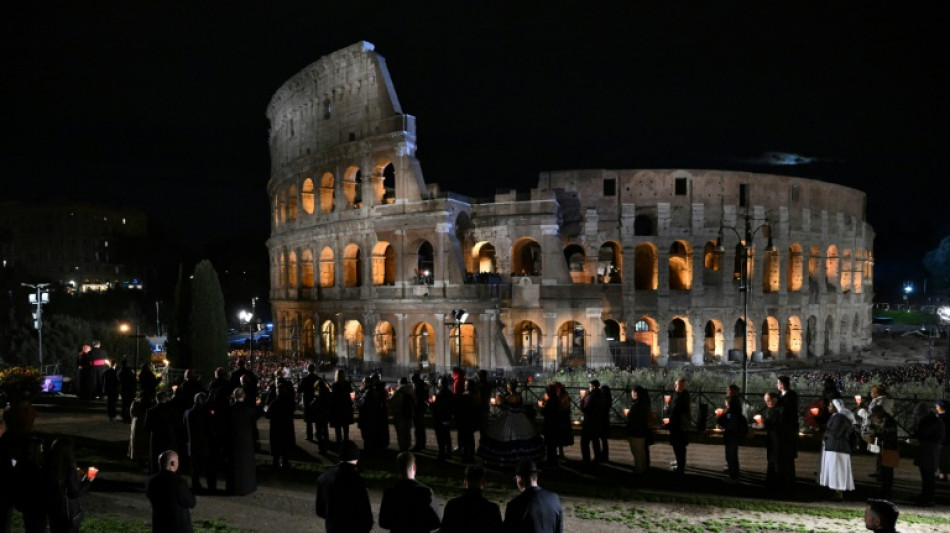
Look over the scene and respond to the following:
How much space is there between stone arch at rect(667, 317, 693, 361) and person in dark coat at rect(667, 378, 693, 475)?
2694cm

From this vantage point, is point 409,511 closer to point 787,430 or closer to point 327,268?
point 787,430

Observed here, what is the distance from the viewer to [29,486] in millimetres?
6805

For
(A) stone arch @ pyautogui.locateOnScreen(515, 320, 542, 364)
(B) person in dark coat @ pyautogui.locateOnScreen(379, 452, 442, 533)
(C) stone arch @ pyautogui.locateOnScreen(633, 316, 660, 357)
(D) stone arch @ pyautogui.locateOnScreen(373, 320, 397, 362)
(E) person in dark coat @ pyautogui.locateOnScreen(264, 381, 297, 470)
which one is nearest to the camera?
(B) person in dark coat @ pyautogui.locateOnScreen(379, 452, 442, 533)

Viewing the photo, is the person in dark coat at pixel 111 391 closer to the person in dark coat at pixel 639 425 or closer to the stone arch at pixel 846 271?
the person in dark coat at pixel 639 425

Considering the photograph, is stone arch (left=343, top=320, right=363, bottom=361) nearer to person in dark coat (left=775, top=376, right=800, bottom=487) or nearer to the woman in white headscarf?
person in dark coat (left=775, top=376, right=800, bottom=487)

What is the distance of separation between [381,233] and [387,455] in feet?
74.4

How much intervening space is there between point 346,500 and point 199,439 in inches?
191

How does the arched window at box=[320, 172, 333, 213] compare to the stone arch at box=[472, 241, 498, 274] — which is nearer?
the arched window at box=[320, 172, 333, 213]

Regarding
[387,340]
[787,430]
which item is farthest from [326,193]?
[787,430]

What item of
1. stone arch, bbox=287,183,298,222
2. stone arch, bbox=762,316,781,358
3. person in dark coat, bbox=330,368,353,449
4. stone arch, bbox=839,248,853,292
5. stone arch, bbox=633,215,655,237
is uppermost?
stone arch, bbox=287,183,298,222

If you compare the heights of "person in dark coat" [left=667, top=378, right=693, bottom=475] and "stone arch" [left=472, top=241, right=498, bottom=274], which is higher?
"stone arch" [left=472, top=241, right=498, bottom=274]

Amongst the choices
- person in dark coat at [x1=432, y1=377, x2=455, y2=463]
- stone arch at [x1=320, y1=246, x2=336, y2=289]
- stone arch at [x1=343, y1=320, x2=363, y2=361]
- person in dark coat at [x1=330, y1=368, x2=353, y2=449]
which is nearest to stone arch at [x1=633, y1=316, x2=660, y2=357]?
stone arch at [x1=343, y1=320, x2=363, y2=361]

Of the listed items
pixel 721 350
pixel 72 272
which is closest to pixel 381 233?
pixel 721 350

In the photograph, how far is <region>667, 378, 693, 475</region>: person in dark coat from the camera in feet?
35.1
